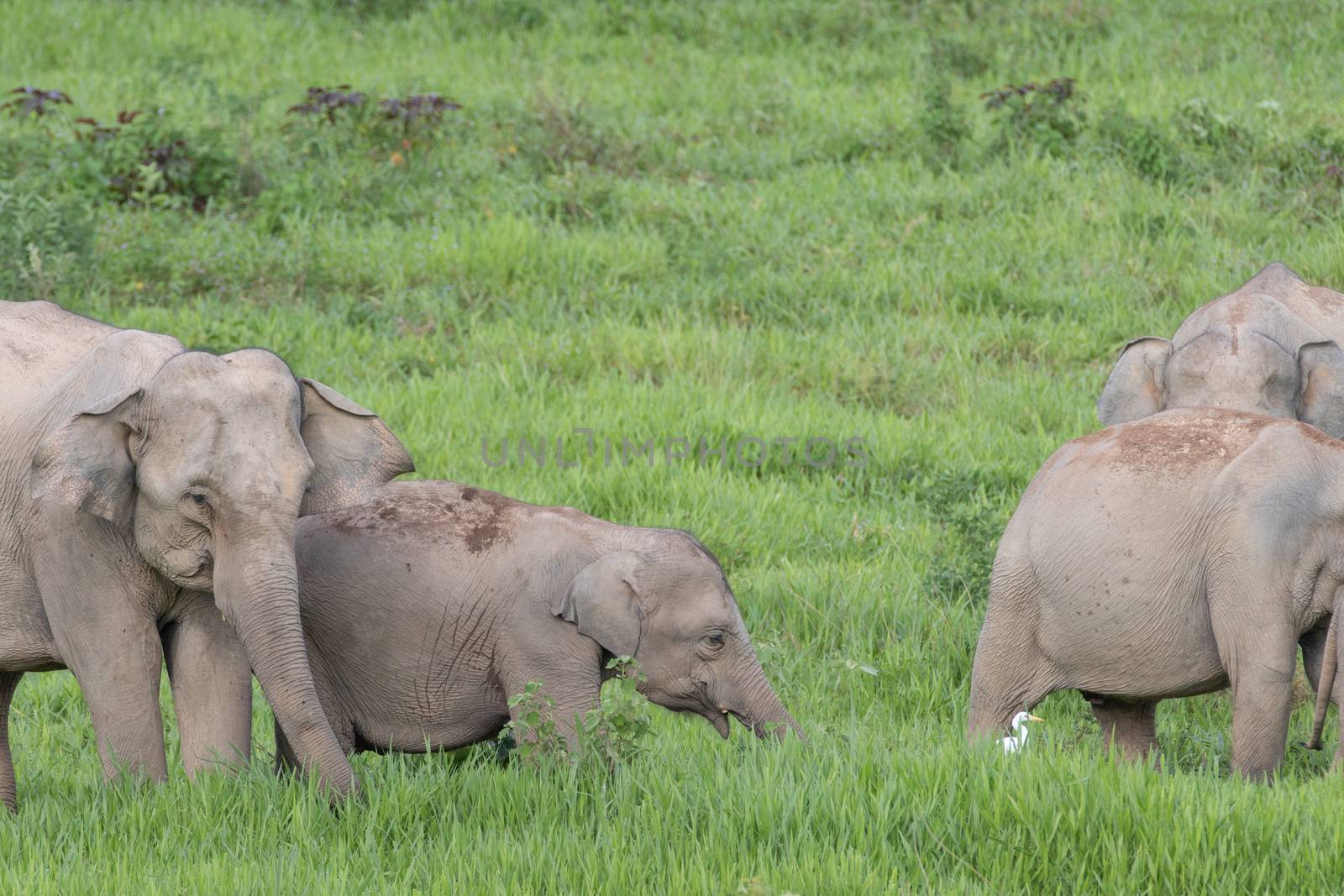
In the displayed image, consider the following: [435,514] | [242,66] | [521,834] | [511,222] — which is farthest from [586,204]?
[521,834]

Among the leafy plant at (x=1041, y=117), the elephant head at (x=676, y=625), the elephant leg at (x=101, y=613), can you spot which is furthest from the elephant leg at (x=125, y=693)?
the leafy plant at (x=1041, y=117)

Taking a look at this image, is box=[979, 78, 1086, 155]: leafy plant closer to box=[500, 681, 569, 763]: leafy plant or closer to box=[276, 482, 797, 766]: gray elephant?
box=[276, 482, 797, 766]: gray elephant

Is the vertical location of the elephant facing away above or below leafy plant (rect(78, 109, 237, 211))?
above

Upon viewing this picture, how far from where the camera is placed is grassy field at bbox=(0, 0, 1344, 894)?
4328 millimetres

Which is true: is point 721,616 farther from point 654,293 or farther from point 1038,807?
point 654,293

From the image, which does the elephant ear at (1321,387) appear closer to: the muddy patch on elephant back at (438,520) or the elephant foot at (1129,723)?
the elephant foot at (1129,723)

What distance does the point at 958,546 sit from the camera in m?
7.39

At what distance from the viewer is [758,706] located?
523 cm

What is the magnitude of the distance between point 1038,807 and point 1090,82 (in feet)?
35.7

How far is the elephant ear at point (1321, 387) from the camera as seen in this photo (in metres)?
6.39

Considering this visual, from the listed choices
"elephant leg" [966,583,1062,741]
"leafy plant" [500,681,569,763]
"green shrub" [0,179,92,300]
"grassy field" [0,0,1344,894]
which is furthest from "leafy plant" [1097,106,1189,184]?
"leafy plant" [500,681,569,763]

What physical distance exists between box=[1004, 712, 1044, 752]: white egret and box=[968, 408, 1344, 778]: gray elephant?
0.15 ft

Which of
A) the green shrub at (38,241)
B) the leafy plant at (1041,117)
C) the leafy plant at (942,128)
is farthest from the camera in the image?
the leafy plant at (942,128)

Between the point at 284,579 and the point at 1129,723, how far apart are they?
2738mm
